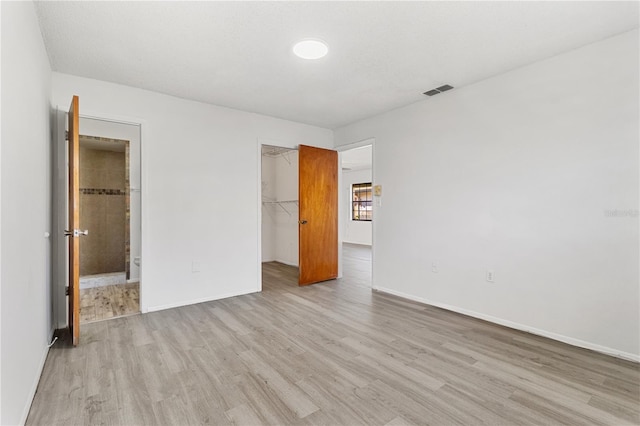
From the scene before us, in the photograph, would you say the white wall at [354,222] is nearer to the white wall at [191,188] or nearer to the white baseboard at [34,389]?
the white wall at [191,188]

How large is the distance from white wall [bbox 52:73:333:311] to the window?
6.28 metres

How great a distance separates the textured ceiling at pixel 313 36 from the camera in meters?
2.08

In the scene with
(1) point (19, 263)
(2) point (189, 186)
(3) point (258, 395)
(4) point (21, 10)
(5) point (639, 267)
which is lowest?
(3) point (258, 395)

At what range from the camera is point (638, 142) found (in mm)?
2326

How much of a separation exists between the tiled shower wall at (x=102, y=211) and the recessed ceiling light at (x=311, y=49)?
439cm

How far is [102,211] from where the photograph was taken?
5.26 m

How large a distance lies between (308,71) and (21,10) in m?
2.02

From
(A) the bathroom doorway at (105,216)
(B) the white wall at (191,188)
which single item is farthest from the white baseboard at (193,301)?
(A) the bathroom doorway at (105,216)

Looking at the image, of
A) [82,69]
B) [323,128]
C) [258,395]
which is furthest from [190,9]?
[323,128]

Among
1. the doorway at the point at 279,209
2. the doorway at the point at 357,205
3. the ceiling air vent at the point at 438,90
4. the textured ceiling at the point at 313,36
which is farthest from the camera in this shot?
the doorway at the point at 357,205

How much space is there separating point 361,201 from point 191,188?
7.51m

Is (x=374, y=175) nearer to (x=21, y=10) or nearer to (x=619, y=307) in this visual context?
(x=619, y=307)

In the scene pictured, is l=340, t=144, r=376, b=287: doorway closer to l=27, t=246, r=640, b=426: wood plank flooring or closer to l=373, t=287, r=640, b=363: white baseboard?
l=373, t=287, r=640, b=363: white baseboard

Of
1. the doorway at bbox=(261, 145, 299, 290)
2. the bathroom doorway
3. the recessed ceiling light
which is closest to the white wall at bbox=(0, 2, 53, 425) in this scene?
the recessed ceiling light
